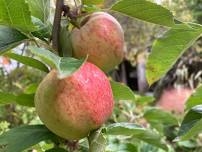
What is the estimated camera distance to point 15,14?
2.70 feet

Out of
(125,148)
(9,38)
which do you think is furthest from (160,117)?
(9,38)

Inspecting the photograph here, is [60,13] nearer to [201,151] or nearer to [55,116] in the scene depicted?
[55,116]

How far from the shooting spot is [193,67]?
459 centimetres

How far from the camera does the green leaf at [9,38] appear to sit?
902 mm

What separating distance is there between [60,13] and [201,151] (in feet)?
5.49

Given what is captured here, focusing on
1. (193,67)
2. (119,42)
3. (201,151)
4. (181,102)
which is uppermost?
(119,42)

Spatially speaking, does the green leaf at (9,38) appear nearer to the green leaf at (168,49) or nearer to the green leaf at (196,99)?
the green leaf at (168,49)

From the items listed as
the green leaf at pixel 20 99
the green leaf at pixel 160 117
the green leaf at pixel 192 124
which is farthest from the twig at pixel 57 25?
the green leaf at pixel 160 117

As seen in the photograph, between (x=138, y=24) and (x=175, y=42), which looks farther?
(x=138, y=24)

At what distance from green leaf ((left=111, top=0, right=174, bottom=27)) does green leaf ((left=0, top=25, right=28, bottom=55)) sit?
7.3 inches

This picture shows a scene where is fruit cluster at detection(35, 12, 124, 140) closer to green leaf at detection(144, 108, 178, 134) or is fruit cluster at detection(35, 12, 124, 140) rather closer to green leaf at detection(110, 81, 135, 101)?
green leaf at detection(110, 81, 135, 101)

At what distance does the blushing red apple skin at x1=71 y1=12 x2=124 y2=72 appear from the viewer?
2.98 ft

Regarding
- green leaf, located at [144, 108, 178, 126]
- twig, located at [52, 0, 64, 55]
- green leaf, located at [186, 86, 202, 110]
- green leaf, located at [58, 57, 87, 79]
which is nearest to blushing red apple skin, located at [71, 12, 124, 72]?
twig, located at [52, 0, 64, 55]

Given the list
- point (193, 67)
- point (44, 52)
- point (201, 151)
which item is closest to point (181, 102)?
point (193, 67)
